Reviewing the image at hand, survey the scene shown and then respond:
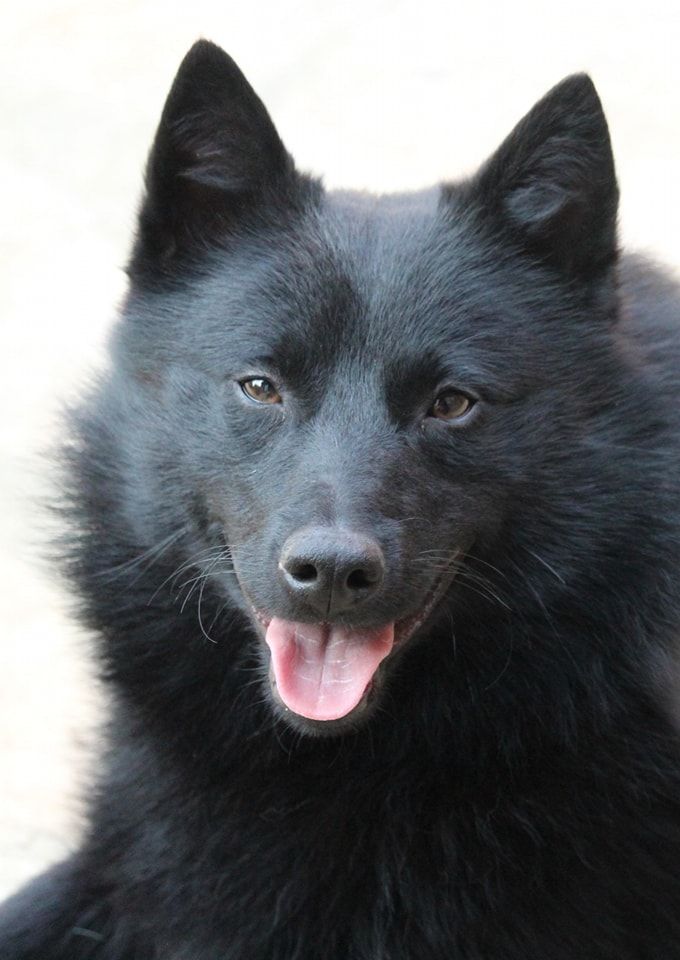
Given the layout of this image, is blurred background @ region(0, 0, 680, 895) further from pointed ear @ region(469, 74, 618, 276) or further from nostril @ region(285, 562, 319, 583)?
nostril @ region(285, 562, 319, 583)

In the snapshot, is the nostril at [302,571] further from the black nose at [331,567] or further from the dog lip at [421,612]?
the dog lip at [421,612]

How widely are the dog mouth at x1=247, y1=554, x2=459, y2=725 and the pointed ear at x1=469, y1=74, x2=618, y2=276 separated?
2.71ft

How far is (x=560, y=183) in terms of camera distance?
3355 mm

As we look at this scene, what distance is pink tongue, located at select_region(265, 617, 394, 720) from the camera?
3.11 metres

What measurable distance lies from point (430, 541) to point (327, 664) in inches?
12.6

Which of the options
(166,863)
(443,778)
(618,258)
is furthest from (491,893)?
(618,258)

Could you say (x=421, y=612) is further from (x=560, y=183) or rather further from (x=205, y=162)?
(x=205, y=162)

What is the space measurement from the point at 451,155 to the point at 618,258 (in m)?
3.75

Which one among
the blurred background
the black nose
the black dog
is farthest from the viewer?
the blurred background

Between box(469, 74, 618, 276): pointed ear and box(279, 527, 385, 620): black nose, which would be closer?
box(279, 527, 385, 620): black nose

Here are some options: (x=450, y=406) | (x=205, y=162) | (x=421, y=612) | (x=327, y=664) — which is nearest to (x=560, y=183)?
(x=450, y=406)

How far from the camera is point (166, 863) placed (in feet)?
11.6

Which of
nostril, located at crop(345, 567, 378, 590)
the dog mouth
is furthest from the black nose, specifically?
the dog mouth

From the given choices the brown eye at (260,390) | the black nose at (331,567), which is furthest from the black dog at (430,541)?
the black nose at (331,567)
